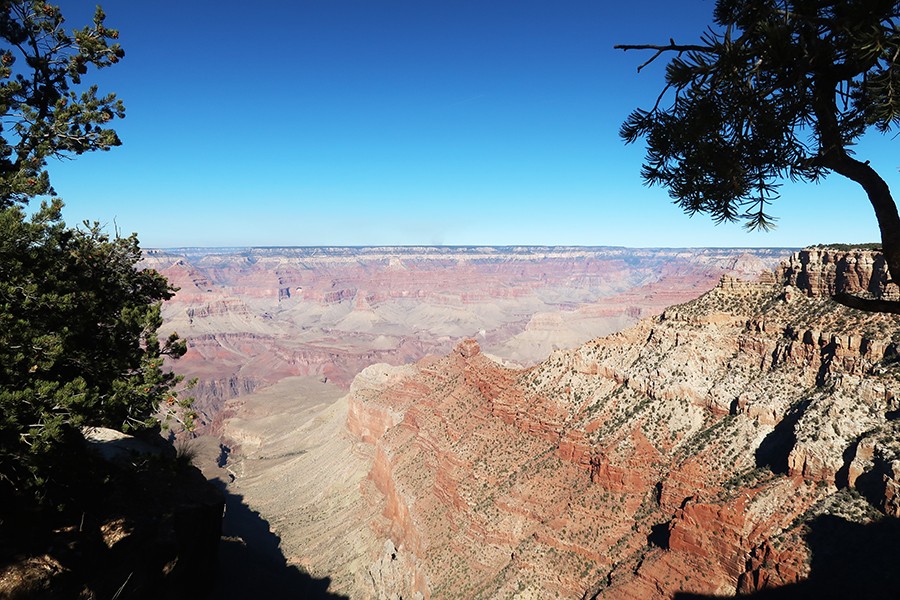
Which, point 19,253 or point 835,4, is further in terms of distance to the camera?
point 19,253

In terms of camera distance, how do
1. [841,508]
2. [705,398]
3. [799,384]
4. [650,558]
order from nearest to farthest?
[841,508]
[650,558]
[799,384]
[705,398]

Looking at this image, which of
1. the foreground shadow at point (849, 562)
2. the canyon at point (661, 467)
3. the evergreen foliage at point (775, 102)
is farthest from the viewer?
the canyon at point (661, 467)

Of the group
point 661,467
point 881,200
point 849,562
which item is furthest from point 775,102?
point 661,467

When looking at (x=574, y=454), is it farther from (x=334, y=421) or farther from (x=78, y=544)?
(x=334, y=421)

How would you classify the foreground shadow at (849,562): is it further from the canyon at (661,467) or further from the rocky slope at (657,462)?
the rocky slope at (657,462)

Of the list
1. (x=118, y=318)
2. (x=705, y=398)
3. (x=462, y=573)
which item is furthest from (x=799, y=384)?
(x=118, y=318)

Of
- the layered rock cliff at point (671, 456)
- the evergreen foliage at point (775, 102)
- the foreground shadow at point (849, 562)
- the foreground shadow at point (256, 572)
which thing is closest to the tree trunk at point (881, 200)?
the evergreen foliage at point (775, 102)
